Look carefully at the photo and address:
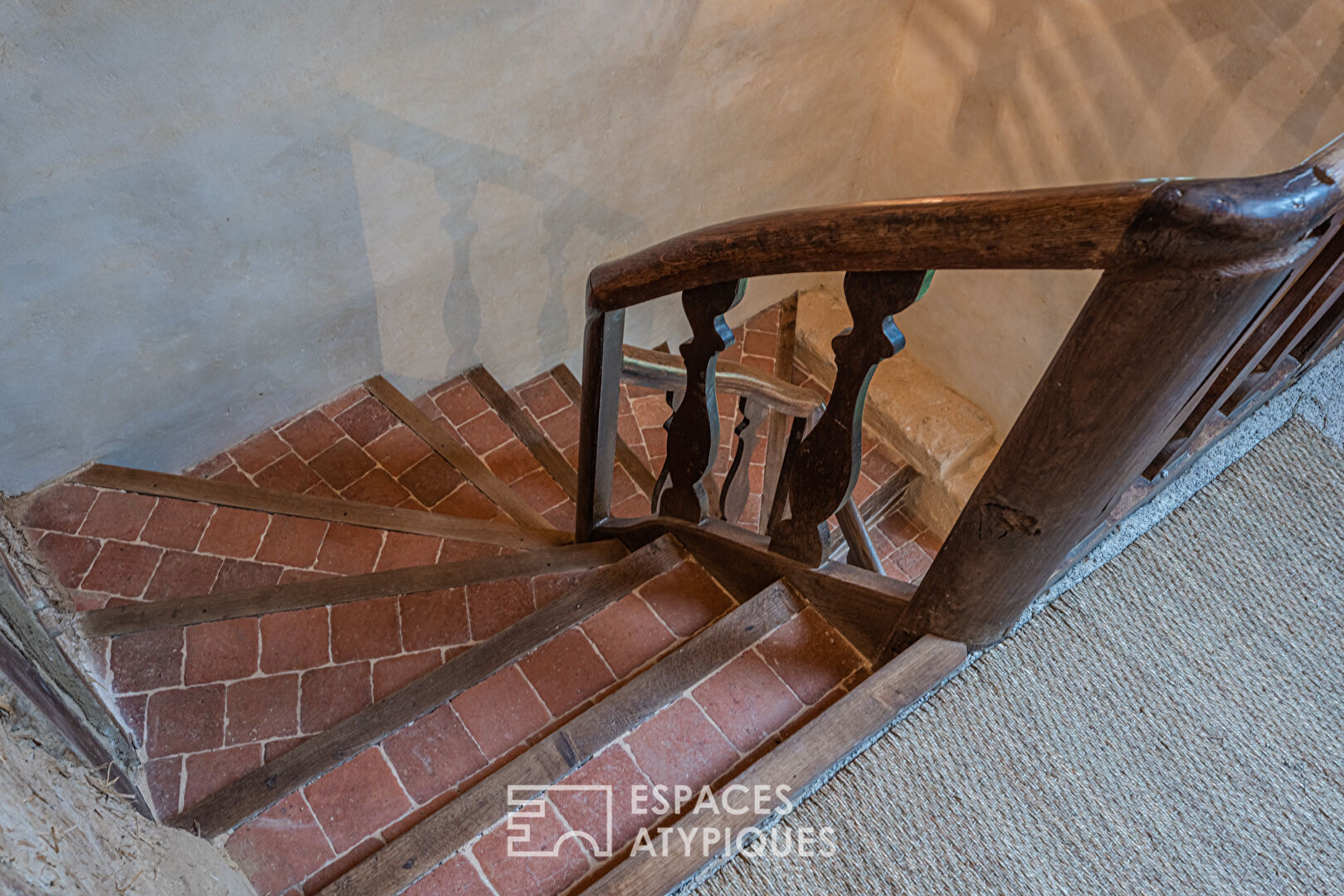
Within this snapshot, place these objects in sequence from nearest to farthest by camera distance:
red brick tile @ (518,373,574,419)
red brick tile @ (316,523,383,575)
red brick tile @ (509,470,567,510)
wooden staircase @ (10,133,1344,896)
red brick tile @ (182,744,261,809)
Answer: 1. wooden staircase @ (10,133,1344,896)
2. red brick tile @ (182,744,261,809)
3. red brick tile @ (316,523,383,575)
4. red brick tile @ (509,470,567,510)
5. red brick tile @ (518,373,574,419)

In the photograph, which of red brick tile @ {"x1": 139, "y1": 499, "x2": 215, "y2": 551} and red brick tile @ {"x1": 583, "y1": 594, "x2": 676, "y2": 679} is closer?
red brick tile @ {"x1": 583, "y1": 594, "x2": 676, "y2": 679}

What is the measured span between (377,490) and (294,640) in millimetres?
1246

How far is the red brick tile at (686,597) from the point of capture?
6.69 ft

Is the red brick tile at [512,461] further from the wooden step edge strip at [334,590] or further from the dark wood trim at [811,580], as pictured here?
the dark wood trim at [811,580]

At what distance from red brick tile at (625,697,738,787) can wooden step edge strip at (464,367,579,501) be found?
8.09ft

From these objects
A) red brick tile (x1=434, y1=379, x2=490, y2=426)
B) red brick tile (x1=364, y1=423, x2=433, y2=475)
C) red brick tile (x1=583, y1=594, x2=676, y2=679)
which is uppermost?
red brick tile (x1=583, y1=594, x2=676, y2=679)

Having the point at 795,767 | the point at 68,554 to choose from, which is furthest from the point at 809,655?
the point at 68,554

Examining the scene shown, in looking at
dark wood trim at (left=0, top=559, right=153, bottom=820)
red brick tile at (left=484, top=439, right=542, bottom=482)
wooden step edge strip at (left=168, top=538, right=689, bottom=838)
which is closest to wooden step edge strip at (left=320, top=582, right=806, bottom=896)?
wooden step edge strip at (left=168, top=538, right=689, bottom=838)

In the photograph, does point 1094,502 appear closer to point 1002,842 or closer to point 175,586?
point 1002,842

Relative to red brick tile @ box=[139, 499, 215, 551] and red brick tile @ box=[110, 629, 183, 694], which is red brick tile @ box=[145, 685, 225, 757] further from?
red brick tile @ box=[139, 499, 215, 551]

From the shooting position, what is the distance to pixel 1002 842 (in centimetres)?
144

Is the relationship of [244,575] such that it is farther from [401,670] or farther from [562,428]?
[562,428]

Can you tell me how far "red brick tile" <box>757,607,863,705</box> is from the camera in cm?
171

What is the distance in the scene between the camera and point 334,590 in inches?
105
